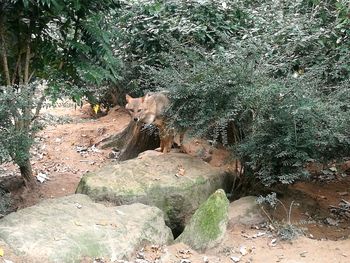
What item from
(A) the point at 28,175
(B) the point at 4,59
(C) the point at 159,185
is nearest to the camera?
(C) the point at 159,185

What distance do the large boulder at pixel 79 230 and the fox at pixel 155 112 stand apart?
1892 mm

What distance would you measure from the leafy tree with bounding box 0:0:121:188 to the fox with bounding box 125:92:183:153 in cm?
87

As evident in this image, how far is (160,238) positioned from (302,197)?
2.43 m

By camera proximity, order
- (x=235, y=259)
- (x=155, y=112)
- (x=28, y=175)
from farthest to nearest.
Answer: (x=155, y=112) → (x=28, y=175) → (x=235, y=259)

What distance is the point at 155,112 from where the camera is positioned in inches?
265

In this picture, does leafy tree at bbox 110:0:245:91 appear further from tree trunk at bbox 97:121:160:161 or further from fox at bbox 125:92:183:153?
fox at bbox 125:92:183:153

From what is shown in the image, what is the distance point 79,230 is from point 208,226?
1.28 m

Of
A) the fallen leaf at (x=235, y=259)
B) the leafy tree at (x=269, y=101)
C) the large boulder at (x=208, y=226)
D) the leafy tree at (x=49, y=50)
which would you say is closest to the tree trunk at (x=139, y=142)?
the leafy tree at (x=269, y=101)

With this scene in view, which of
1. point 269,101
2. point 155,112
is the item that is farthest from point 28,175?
point 269,101

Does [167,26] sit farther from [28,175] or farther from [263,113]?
[28,175]

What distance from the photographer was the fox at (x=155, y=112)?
21.7ft

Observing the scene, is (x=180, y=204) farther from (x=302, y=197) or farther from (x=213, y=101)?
(x=302, y=197)

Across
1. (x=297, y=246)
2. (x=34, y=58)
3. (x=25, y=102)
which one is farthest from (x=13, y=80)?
(x=297, y=246)

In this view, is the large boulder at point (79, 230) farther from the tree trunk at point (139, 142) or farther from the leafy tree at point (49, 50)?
the tree trunk at point (139, 142)
